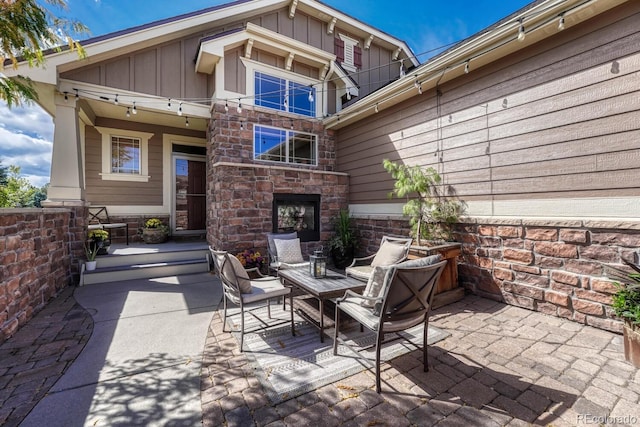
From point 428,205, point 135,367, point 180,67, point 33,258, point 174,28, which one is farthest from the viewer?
point 180,67

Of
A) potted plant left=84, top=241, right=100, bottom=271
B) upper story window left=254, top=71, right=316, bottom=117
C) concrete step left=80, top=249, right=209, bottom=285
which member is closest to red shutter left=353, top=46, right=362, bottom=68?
upper story window left=254, top=71, right=316, bottom=117

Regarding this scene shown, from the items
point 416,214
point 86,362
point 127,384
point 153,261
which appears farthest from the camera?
point 153,261

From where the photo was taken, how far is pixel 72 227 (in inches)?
191

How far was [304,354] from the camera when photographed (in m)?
2.52

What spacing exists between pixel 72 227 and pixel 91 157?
8.27 feet

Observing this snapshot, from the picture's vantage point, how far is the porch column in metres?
4.76

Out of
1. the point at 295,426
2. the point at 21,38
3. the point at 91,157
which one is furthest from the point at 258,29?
the point at 295,426

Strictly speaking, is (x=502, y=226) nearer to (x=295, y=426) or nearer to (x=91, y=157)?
(x=295, y=426)

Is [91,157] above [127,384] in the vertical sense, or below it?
above

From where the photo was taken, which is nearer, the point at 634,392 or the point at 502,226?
the point at 634,392

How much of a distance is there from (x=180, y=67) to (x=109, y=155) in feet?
9.38

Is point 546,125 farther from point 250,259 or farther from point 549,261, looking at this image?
point 250,259

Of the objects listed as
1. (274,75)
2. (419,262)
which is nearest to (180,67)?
(274,75)

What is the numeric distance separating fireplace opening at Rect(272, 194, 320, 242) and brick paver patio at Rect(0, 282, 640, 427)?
3.12 metres
